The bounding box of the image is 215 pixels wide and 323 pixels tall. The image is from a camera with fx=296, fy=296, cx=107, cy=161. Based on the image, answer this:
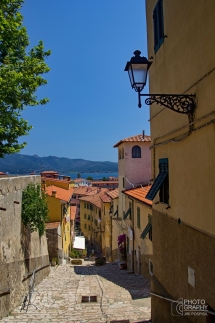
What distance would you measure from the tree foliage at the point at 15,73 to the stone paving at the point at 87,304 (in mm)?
6210

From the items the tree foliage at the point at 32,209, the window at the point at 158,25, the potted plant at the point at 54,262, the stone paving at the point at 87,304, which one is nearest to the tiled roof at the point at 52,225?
the potted plant at the point at 54,262

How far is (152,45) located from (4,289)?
9019mm

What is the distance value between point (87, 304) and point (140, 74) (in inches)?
373

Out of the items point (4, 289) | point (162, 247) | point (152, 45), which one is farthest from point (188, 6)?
point (4, 289)

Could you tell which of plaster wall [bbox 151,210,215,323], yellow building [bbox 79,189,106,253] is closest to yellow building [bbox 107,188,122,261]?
yellow building [bbox 79,189,106,253]

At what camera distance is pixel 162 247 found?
26.5ft

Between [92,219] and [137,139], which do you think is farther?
[92,219]

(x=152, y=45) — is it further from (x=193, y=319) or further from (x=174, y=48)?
(x=193, y=319)

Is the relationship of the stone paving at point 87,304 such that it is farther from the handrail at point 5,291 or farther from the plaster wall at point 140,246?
the plaster wall at point 140,246

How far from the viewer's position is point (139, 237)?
61.5 feet

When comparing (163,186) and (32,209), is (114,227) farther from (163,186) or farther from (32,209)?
(163,186)

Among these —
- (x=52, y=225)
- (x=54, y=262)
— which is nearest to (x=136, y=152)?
(x=52, y=225)

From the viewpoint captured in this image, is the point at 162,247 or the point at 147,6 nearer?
the point at 162,247

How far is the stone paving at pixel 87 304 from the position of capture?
969 centimetres
